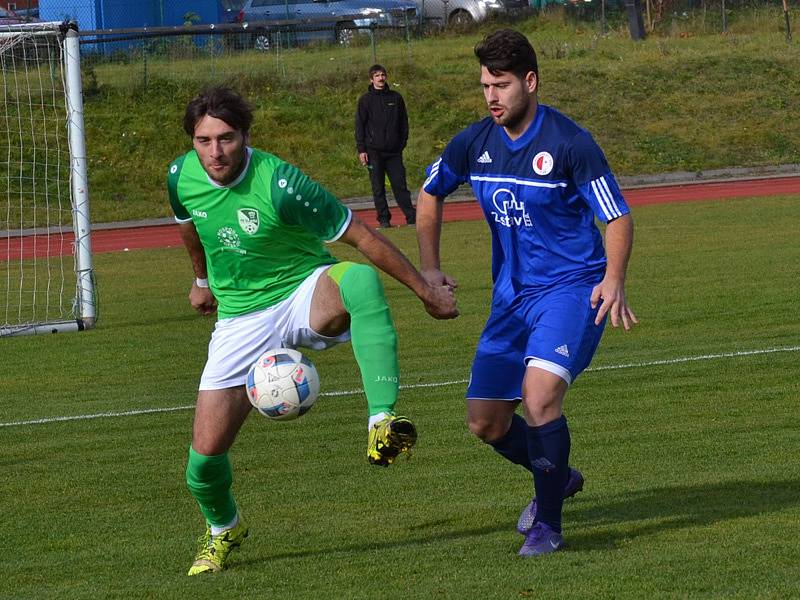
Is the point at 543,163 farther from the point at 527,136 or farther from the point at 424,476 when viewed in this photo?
the point at 424,476

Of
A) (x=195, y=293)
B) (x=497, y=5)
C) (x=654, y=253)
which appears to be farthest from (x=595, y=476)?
(x=497, y=5)

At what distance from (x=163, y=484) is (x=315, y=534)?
1.50m

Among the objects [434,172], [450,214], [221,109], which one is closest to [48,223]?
[450,214]

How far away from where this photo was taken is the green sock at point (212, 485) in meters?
5.84

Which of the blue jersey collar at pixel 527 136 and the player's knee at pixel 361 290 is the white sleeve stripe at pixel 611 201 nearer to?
the blue jersey collar at pixel 527 136

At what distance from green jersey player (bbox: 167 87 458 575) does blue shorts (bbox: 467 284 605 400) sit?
1.10ft

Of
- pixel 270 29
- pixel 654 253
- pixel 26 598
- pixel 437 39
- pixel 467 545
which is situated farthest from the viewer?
pixel 437 39

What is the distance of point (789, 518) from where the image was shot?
6059 millimetres

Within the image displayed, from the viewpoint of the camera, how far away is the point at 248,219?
574 centimetres

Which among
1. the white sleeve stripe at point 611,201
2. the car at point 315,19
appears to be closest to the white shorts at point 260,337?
the white sleeve stripe at point 611,201

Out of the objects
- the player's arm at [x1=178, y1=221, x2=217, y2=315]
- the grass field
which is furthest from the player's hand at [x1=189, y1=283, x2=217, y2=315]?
the grass field

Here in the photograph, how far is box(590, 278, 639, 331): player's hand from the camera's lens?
5652mm

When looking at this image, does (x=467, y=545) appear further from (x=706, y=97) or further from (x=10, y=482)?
(x=706, y=97)

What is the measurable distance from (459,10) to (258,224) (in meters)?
32.4
